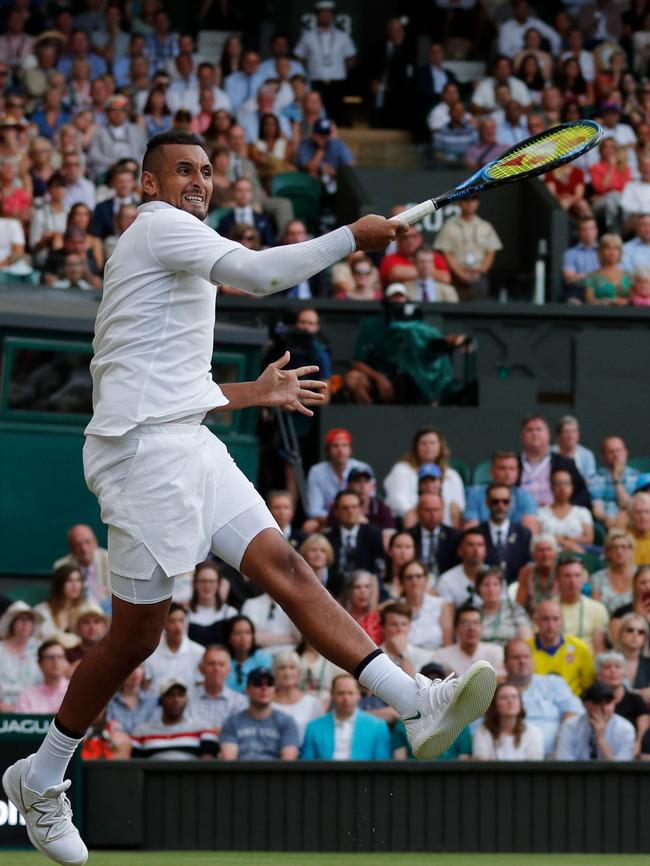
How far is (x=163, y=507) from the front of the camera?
623cm

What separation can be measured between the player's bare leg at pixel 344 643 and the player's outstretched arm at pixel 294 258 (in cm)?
86

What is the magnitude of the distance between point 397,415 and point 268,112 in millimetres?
4271

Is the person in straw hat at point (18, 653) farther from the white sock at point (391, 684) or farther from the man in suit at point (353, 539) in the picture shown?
the white sock at point (391, 684)

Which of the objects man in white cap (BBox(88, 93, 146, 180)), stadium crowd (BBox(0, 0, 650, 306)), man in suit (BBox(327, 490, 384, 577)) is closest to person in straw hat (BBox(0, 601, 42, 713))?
man in suit (BBox(327, 490, 384, 577))

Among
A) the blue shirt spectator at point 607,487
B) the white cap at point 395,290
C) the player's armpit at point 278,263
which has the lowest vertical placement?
the blue shirt spectator at point 607,487

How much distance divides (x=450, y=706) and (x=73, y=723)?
4.37 ft

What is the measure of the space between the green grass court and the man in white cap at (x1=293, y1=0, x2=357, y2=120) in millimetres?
12377

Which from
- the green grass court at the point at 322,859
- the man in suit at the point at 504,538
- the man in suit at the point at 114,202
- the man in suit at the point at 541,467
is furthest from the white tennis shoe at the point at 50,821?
the man in suit at the point at 114,202

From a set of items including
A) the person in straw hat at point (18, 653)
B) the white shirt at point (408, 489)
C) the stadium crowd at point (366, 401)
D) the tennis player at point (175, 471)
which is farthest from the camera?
the white shirt at point (408, 489)

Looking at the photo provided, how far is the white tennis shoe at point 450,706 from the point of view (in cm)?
609

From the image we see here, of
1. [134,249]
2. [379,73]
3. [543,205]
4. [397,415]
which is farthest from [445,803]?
[379,73]

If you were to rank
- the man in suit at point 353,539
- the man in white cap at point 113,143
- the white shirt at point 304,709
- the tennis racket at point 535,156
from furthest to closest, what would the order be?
the man in white cap at point 113,143
the man in suit at point 353,539
the white shirt at point 304,709
the tennis racket at point 535,156

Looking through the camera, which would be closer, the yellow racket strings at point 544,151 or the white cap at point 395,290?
the yellow racket strings at point 544,151

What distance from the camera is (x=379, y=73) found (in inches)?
834
